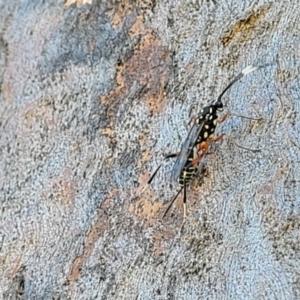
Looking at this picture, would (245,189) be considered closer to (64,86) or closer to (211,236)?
(211,236)

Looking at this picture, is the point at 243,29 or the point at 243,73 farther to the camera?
the point at 243,29

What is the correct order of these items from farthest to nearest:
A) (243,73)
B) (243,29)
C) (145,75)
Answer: (145,75), (243,29), (243,73)

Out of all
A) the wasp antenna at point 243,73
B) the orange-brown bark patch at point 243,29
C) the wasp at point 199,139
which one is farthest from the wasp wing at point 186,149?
the orange-brown bark patch at point 243,29

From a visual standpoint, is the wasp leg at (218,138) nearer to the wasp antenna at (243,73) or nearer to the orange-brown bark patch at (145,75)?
the wasp antenna at (243,73)

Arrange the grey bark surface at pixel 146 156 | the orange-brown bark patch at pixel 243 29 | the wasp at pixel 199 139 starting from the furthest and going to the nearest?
the orange-brown bark patch at pixel 243 29, the wasp at pixel 199 139, the grey bark surface at pixel 146 156

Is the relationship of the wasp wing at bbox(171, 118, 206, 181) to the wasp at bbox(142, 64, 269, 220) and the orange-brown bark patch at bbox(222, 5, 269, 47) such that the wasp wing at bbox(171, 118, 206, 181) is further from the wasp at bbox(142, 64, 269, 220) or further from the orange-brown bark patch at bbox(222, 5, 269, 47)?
the orange-brown bark patch at bbox(222, 5, 269, 47)

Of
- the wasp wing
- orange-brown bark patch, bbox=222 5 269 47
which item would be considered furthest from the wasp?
orange-brown bark patch, bbox=222 5 269 47

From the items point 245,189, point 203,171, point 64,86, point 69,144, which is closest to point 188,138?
point 203,171

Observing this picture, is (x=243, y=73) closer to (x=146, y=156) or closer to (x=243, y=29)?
(x=243, y=29)

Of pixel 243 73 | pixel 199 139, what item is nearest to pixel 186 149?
pixel 199 139
